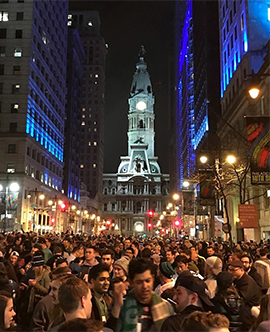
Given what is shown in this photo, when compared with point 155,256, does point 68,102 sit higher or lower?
higher

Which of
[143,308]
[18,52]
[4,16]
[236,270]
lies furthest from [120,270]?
[4,16]

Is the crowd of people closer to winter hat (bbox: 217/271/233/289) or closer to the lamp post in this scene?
winter hat (bbox: 217/271/233/289)

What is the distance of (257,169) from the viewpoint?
61.2 feet

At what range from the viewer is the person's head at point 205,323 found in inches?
138

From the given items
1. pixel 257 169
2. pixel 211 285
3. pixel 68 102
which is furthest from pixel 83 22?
pixel 211 285

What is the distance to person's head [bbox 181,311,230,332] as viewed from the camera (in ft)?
11.5

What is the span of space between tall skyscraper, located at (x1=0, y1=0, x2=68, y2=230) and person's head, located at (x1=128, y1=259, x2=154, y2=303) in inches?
→ 2025

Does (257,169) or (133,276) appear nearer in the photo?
(133,276)

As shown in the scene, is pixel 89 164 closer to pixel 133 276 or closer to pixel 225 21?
pixel 225 21

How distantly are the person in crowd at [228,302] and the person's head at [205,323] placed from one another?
192 centimetres

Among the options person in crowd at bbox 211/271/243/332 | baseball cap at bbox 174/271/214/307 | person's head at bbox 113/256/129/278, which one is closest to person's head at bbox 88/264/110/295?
person's head at bbox 113/256/129/278

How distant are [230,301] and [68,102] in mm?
102521

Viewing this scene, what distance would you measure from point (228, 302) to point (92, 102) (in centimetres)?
15569

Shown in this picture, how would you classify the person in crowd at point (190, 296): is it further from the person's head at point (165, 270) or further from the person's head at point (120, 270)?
the person's head at point (165, 270)
